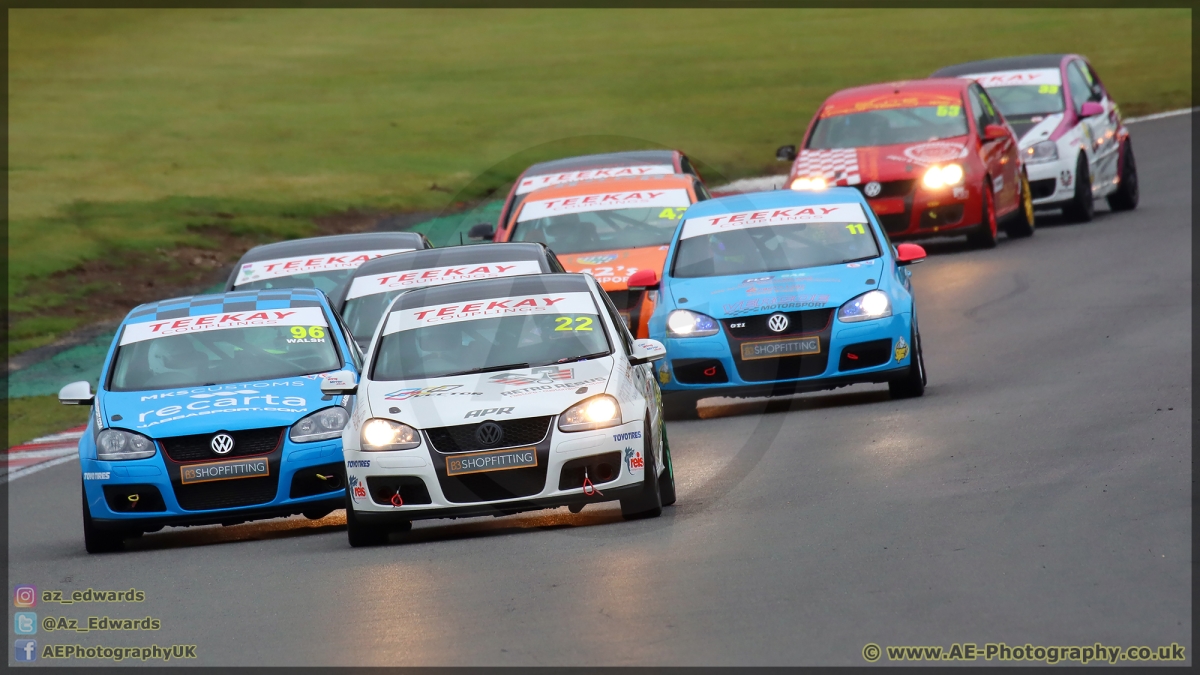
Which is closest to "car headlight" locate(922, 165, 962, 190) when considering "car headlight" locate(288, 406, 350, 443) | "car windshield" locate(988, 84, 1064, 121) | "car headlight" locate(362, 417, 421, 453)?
"car windshield" locate(988, 84, 1064, 121)

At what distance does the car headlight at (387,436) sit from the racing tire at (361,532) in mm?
308

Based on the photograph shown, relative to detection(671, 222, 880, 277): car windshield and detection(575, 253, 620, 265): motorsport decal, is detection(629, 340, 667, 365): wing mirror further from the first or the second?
detection(575, 253, 620, 265): motorsport decal

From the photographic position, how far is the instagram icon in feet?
32.4

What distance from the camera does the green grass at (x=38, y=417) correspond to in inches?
764

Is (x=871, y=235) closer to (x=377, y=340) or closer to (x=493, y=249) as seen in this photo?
(x=493, y=249)

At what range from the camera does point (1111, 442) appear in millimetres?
11766

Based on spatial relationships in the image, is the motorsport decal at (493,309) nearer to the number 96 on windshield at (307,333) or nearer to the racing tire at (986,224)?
the number 96 on windshield at (307,333)

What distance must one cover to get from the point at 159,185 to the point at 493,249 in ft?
70.3

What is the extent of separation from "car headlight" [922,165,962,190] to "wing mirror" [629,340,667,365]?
11504mm

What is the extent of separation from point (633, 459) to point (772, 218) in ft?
19.1

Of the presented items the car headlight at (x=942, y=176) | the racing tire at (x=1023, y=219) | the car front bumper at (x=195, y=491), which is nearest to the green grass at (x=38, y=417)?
the car front bumper at (x=195, y=491)

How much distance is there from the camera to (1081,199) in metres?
25.1

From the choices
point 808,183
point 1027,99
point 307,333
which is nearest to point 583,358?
point 307,333

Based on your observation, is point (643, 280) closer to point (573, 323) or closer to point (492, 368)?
point (573, 323)
